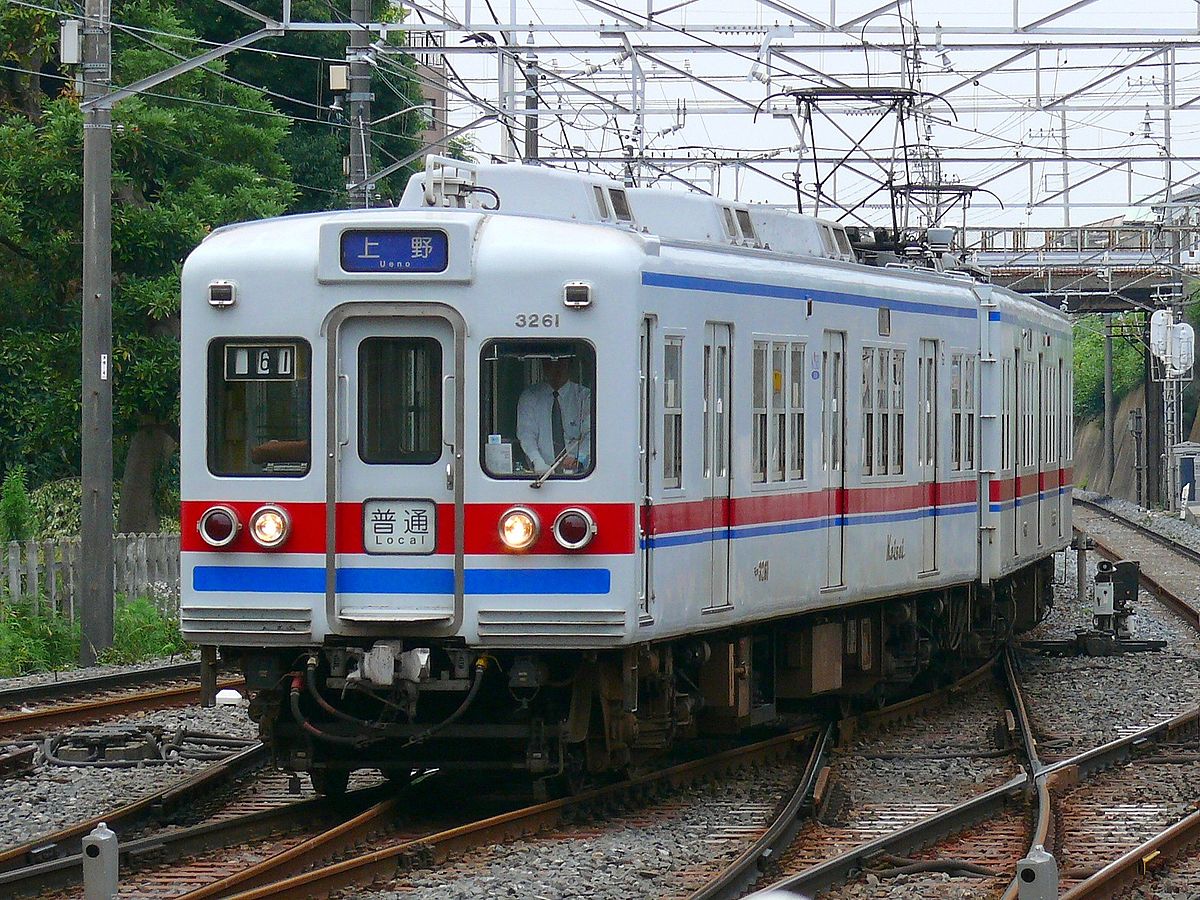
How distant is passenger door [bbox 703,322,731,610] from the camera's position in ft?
35.5

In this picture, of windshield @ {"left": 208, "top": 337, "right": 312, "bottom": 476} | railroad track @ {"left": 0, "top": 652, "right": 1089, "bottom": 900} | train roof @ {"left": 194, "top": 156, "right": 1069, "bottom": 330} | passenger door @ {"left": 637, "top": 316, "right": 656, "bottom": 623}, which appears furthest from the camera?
train roof @ {"left": 194, "top": 156, "right": 1069, "bottom": 330}

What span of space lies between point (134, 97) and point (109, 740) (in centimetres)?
1204

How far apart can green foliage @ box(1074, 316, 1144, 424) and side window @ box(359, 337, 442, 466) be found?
6206cm

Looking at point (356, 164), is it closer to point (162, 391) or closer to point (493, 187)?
point (162, 391)

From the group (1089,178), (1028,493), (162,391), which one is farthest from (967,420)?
(1089,178)

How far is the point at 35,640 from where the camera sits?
18.2 metres

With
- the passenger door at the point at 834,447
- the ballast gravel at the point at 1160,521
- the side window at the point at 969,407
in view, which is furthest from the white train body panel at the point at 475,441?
the ballast gravel at the point at 1160,521

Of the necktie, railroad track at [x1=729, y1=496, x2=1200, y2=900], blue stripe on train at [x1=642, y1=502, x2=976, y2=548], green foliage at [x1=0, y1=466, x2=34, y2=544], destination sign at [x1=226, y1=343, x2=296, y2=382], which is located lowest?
railroad track at [x1=729, y1=496, x2=1200, y2=900]

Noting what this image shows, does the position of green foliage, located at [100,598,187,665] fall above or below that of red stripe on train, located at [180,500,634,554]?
below

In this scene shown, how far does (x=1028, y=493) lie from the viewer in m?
17.8

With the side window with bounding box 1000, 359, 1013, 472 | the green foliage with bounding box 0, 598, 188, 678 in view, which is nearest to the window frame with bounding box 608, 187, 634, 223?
the side window with bounding box 1000, 359, 1013, 472

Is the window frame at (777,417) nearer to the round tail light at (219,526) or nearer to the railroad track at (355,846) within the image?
the railroad track at (355,846)

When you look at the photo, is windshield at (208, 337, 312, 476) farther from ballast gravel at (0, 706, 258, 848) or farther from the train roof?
ballast gravel at (0, 706, 258, 848)

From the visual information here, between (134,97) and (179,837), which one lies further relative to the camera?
(134,97)
